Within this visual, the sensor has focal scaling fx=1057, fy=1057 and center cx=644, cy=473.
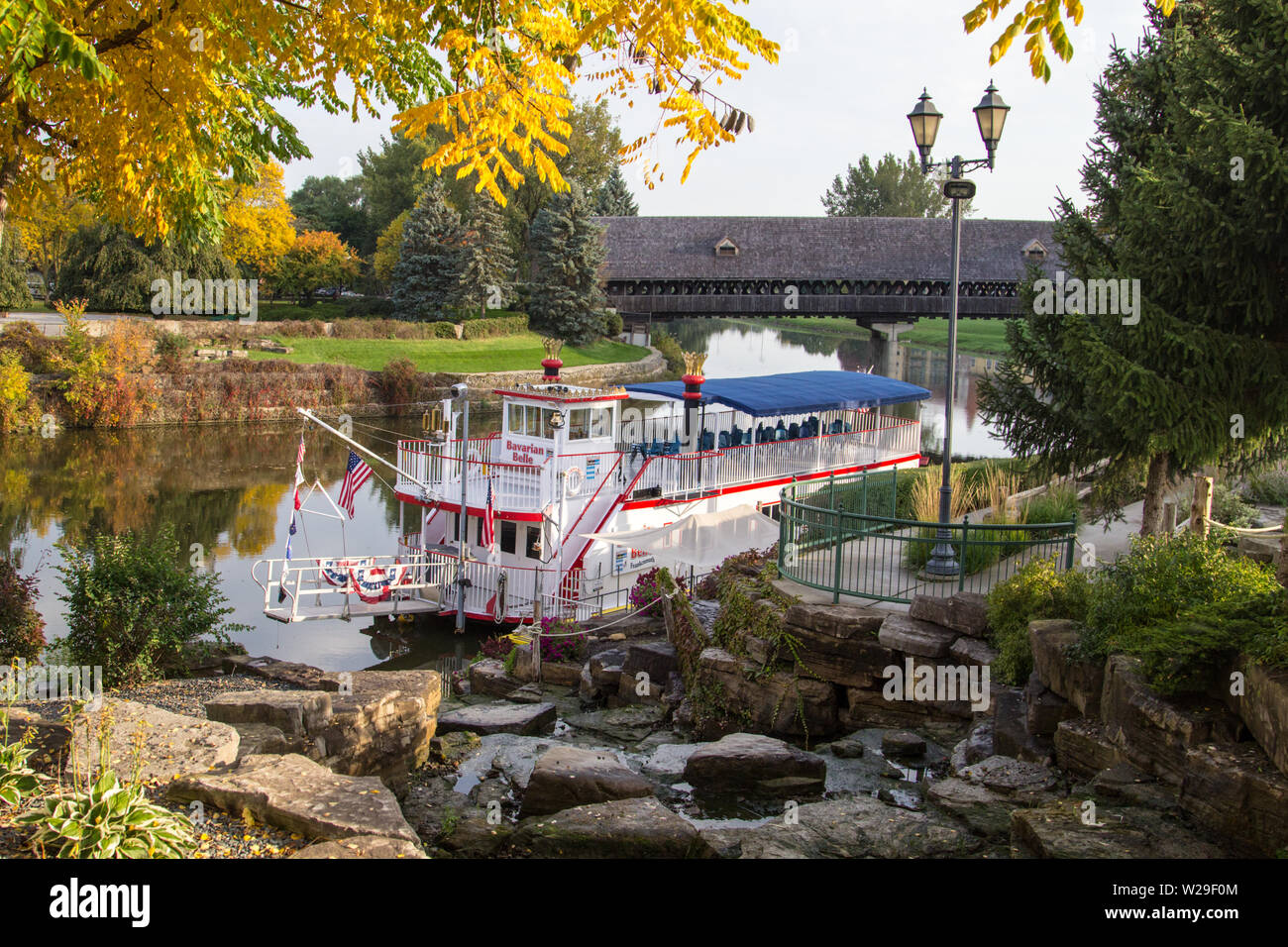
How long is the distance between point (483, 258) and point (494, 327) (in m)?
4.03

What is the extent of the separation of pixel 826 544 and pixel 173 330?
1611 inches

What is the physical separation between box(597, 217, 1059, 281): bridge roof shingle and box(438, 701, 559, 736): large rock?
4946 centimetres

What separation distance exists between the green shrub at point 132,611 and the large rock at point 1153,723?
10.8m

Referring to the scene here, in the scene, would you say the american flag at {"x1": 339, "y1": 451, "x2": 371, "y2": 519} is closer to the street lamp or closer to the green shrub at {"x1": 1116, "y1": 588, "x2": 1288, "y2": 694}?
the street lamp

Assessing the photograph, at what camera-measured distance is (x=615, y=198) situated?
77125mm

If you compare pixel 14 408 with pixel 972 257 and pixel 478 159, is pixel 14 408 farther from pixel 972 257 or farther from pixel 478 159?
pixel 972 257

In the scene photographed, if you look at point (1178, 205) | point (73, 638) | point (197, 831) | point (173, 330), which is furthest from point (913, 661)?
point (173, 330)

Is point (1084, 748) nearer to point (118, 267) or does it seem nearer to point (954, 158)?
point (954, 158)

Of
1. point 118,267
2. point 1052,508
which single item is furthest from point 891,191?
point 1052,508

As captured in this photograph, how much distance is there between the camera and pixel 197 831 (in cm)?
596

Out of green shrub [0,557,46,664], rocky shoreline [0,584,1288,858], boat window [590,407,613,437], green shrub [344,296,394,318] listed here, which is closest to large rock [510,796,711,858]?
rocky shoreline [0,584,1288,858]

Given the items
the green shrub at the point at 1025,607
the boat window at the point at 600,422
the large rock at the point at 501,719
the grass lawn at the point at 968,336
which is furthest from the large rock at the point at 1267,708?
the grass lawn at the point at 968,336

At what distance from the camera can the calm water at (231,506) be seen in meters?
19.9

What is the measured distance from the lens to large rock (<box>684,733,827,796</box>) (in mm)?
10164
